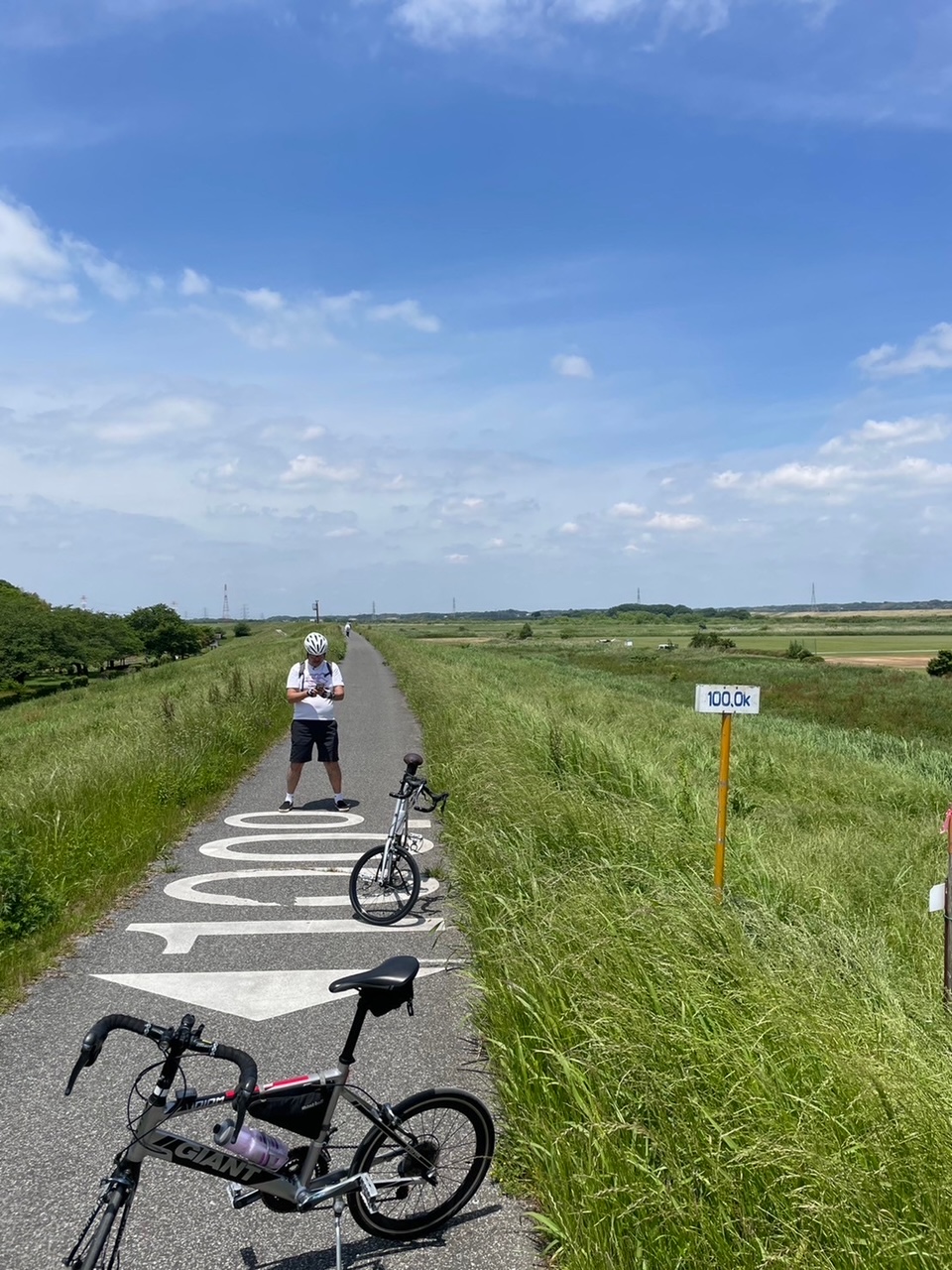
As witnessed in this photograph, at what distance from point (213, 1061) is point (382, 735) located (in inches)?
459

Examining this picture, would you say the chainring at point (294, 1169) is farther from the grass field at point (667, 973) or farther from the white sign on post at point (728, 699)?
the white sign on post at point (728, 699)

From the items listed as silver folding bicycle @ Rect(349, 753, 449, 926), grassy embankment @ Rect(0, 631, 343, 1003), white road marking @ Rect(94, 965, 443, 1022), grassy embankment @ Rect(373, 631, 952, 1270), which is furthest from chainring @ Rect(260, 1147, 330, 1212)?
silver folding bicycle @ Rect(349, 753, 449, 926)

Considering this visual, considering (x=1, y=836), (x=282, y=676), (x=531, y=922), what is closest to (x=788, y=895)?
(x=531, y=922)

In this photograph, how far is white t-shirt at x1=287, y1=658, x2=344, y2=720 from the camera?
909 centimetres

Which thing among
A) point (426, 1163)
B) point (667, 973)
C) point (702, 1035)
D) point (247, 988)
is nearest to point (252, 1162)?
point (426, 1163)

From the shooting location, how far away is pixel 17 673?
73438 millimetres

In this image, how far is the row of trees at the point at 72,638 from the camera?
72188 mm

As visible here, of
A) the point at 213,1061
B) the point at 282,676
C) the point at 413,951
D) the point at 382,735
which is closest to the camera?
the point at 213,1061

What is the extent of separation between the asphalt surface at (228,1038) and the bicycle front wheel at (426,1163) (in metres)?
0.08

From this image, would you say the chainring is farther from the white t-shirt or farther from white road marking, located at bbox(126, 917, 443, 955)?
the white t-shirt

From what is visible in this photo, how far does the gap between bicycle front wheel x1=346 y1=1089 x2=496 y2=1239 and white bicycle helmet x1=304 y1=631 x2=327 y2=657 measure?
6252 mm

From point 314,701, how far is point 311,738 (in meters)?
0.46

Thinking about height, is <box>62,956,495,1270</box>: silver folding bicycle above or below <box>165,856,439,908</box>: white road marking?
above

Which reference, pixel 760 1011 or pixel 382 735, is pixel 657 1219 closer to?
pixel 760 1011
